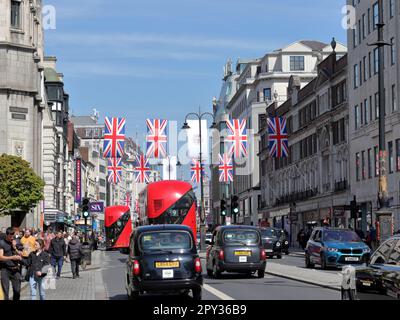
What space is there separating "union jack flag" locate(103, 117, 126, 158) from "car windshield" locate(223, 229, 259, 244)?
29.5 m

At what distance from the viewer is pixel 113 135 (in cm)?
5816

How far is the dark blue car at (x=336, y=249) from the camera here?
3359 centimetres

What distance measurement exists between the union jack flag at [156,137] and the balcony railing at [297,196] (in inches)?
1145

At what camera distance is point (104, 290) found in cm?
2498

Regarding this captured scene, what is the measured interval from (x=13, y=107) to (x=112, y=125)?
13.6 m

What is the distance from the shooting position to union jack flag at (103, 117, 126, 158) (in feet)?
190

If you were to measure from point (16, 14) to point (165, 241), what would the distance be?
174 feet

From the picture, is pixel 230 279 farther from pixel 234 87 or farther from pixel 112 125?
pixel 234 87

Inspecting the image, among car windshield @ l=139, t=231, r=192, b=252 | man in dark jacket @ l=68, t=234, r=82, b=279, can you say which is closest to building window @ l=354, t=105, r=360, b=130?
man in dark jacket @ l=68, t=234, r=82, b=279

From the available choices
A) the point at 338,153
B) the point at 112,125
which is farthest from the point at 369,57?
the point at 112,125

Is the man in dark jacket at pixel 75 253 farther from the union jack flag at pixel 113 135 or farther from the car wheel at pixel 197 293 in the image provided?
the union jack flag at pixel 113 135

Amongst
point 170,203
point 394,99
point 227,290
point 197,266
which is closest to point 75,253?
point 227,290

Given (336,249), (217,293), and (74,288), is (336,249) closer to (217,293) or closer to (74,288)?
(74,288)

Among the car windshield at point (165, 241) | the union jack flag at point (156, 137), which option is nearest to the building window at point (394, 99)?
the union jack flag at point (156, 137)
